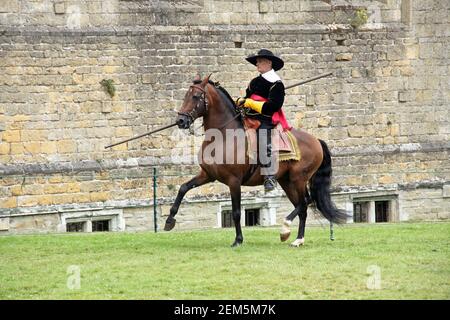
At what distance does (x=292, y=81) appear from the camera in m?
32.3

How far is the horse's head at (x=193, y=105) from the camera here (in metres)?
22.2

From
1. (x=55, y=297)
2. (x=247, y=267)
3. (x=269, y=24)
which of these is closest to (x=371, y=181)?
(x=269, y=24)

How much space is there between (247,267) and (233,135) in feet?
9.04

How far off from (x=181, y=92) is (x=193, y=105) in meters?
8.53

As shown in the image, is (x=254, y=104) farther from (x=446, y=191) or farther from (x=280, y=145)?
(x=446, y=191)

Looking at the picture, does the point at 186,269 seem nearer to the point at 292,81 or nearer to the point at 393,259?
the point at 393,259

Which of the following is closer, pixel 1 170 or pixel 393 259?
pixel 393 259

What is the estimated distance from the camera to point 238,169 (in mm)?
22469

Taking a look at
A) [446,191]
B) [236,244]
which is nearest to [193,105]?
[236,244]

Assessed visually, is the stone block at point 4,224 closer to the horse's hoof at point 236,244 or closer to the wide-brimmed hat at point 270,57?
the horse's hoof at point 236,244

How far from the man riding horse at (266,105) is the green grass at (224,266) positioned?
117cm
